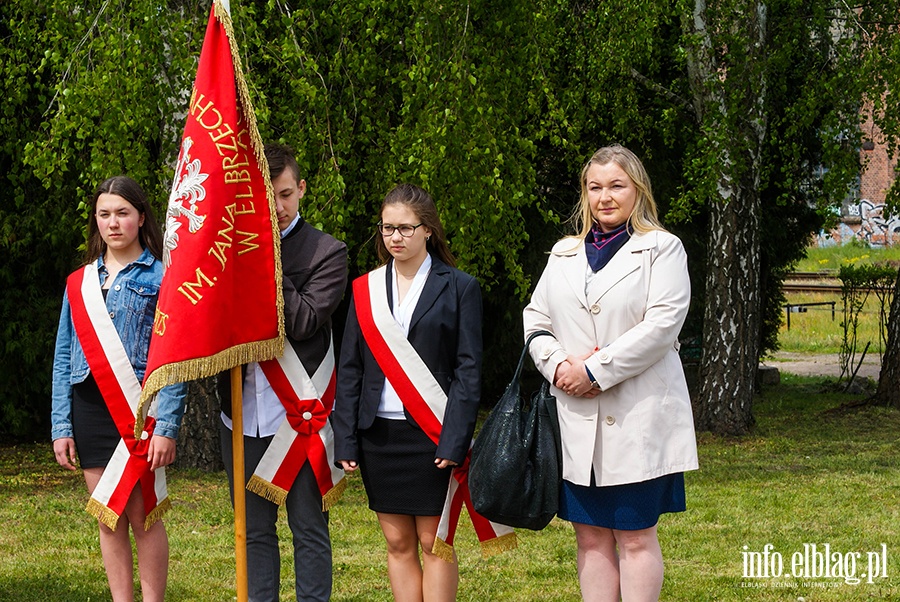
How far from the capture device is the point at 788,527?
6715 mm

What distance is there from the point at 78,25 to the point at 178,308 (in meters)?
4.34

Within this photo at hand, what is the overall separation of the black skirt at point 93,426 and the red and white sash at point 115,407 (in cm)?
5

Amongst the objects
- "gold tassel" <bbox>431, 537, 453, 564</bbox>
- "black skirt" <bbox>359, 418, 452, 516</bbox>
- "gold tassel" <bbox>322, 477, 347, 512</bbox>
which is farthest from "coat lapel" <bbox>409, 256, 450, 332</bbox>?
"gold tassel" <bbox>431, 537, 453, 564</bbox>

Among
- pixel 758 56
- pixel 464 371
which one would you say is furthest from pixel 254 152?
pixel 758 56

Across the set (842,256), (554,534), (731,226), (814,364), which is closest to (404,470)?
(554,534)

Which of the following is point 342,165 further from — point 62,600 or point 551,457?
point 551,457

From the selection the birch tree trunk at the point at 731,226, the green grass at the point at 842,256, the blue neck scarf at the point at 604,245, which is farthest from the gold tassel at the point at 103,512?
the green grass at the point at 842,256

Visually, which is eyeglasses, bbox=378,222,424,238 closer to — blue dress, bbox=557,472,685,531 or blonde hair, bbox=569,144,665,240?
blonde hair, bbox=569,144,665,240

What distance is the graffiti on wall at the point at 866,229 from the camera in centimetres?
3488

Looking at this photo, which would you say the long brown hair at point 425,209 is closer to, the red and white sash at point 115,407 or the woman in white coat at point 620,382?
the woman in white coat at point 620,382

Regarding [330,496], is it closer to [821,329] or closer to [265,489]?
[265,489]

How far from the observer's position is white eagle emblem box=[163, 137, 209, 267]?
3911 millimetres

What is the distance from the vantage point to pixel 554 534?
6645 mm

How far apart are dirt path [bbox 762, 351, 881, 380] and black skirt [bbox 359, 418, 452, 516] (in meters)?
12.6
